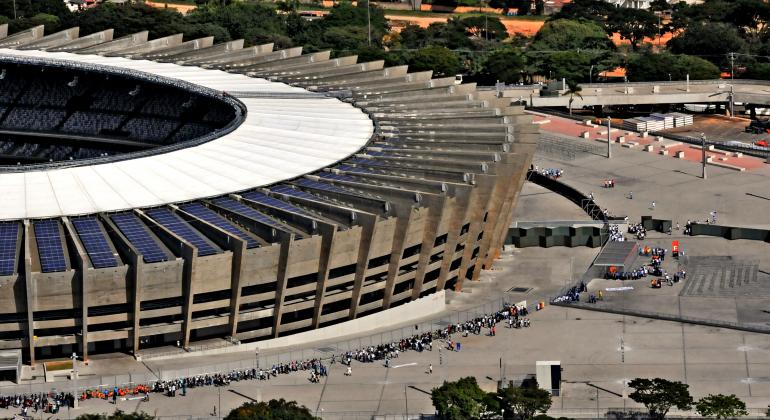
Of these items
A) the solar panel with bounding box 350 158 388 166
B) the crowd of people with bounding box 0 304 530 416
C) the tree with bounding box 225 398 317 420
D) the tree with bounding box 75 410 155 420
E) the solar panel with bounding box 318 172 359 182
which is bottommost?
the crowd of people with bounding box 0 304 530 416

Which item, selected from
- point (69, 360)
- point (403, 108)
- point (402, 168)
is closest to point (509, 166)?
point (402, 168)

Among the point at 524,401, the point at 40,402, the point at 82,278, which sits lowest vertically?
the point at 40,402

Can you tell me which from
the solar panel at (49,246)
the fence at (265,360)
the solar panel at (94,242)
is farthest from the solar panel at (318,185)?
the solar panel at (49,246)

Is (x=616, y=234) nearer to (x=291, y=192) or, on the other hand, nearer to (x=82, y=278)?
(x=291, y=192)

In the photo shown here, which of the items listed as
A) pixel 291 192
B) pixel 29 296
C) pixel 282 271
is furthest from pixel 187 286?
pixel 291 192

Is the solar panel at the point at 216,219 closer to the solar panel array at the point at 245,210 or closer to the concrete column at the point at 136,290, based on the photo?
the solar panel array at the point at 245,210

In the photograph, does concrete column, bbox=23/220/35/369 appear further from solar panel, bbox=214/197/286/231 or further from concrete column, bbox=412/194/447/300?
concrete column, bbox=412/194/447/300

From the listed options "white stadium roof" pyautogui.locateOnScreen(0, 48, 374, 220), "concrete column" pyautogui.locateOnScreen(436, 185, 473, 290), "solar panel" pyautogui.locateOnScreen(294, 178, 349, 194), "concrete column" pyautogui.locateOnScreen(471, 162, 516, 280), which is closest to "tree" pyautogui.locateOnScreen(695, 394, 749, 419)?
"concrete column" pyautogui.locateOnScreen(436, 185, 473, 290)
